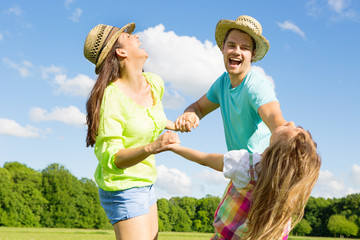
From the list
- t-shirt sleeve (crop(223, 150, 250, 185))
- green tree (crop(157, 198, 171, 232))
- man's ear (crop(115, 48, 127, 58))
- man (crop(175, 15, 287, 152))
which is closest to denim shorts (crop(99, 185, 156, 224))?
man (crop(175, 15, 287, 152))

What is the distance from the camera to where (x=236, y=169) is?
3.54 metres

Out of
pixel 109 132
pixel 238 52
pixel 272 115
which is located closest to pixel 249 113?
pixel 272 115

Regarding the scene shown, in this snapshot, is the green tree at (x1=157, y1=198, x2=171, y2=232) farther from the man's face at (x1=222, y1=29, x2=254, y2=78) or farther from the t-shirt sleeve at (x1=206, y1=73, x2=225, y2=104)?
the man's face at (x1=222, y1=29, x2=254, y2=78)

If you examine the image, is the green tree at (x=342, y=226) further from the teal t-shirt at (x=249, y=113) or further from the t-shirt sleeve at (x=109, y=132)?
the t-shirt sleeve at (x=109, y=132)

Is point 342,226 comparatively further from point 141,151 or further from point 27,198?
point 141,151

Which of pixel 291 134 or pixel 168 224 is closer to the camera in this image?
pixel 291 134

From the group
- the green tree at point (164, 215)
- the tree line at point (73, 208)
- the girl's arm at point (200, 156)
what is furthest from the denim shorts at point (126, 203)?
the green tree at point (164, 215)

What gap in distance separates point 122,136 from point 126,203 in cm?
74

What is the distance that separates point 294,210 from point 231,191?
1.95 ft

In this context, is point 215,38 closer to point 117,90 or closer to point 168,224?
point 117,90

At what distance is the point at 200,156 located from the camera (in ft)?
12.2

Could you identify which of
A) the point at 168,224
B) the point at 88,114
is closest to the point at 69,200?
the point at 168,224

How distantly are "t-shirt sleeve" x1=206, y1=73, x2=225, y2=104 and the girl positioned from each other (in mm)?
1518

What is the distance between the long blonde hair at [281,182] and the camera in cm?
348
